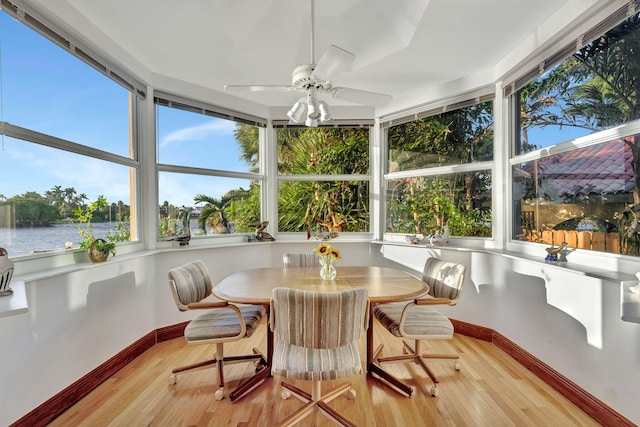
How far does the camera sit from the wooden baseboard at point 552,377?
5.96 ft

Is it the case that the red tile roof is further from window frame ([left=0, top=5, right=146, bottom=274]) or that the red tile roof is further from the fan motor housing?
window frame ([left=0, top=5, right=146, bottom=274])

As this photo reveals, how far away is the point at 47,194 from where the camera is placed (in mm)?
2160

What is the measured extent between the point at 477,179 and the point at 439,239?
0.72 m

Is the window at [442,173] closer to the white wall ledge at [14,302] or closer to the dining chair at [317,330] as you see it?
the dining chair at [317,330]

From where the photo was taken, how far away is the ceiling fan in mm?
1712

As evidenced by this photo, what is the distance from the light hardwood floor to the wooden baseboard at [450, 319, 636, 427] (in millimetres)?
47

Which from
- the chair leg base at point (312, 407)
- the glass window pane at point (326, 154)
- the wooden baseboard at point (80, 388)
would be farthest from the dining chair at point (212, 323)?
the glass window pane at point (326, 154)

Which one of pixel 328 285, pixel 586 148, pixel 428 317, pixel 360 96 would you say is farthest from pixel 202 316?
pixel 586 148

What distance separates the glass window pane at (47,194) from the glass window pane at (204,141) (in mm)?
708

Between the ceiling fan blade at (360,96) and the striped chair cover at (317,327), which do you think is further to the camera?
the ceiling fan blade at (360,96)

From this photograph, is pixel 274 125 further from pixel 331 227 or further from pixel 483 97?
pixel 483 97

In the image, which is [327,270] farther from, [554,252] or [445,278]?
[554,252]

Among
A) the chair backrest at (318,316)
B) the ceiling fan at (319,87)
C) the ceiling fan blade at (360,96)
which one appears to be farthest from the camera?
the ceiling fan blade at (360,96)

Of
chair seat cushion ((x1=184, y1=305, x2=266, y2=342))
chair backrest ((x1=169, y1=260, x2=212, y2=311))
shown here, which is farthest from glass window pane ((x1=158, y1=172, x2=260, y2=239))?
chair seat cushion ((x1=184, y1=305, x2=266, y2=342))
